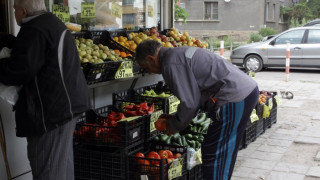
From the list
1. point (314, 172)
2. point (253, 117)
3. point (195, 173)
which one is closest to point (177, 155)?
point (195, 173)

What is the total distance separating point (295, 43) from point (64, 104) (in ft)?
43.3

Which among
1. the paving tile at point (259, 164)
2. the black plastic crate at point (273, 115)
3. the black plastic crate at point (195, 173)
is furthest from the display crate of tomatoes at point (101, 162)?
the black plastic crate at point (273, 115)

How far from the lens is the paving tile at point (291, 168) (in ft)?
18.1

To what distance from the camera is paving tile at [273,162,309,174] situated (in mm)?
5512

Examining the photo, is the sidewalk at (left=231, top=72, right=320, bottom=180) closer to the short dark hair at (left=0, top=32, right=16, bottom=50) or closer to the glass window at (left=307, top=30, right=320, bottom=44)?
the short dark hair at (left=0, top=32, right=16, bottom=50)

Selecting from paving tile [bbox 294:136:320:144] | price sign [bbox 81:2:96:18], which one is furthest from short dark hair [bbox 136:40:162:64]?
paving tile [bbox 294:136:320:144]

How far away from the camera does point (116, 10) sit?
19.9ft

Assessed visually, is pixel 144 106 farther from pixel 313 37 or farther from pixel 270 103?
pixel 313 37

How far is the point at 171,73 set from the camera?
3.36m

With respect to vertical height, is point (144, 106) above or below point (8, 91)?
below

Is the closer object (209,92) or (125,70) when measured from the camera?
(209,92)

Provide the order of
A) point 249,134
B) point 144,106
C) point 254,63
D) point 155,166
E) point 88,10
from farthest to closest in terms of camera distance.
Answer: point 254,63, point 249,134, point 88,10, point 144,106, point 155,166

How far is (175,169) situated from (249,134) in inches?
108

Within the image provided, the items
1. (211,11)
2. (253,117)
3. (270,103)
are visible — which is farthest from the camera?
(211,11)
